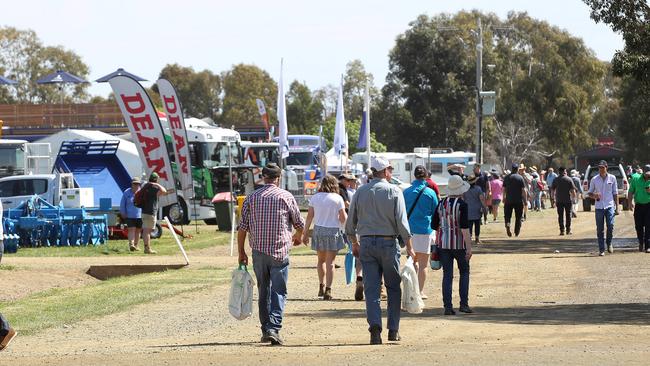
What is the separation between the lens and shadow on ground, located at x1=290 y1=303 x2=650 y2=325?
16.2m

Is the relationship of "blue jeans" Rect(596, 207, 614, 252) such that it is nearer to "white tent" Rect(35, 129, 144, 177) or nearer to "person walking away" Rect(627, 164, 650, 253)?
"person walking away" Rect(627, 164, 650, 253)

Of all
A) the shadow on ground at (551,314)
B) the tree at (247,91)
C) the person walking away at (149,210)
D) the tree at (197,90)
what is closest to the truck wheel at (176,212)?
the person walking away at (149,210)

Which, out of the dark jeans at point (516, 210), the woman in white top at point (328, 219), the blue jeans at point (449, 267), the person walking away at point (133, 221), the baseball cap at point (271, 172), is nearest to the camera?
the baseball cap at point (271, 172)

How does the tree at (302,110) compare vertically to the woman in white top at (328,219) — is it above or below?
above

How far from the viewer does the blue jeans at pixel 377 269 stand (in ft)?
44.9

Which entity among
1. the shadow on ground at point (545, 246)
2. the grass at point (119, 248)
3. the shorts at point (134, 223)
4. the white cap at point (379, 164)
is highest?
the white cap at point (379, 164)

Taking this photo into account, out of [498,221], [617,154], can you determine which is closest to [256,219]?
[498,221]

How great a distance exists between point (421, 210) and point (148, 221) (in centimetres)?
1517

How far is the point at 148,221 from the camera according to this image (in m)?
31.9

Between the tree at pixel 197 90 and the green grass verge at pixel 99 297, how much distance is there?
102 metres

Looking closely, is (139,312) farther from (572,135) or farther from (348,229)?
(572,135)

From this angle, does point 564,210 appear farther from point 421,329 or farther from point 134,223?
point 421,329

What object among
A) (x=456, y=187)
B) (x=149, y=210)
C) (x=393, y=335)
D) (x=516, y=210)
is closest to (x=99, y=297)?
(x=456, y=187)

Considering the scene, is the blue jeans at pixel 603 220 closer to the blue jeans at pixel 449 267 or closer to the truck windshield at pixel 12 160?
the blue jeans at pixel 449 267
